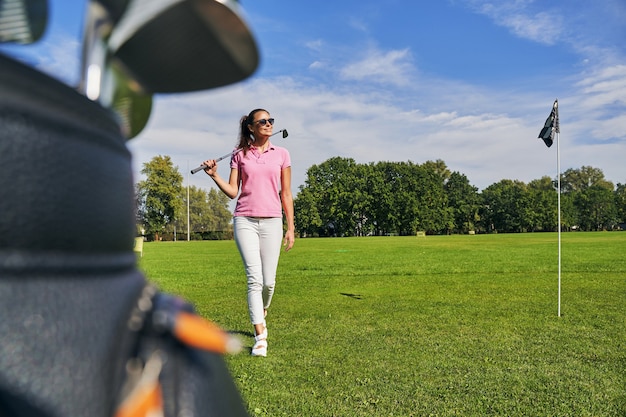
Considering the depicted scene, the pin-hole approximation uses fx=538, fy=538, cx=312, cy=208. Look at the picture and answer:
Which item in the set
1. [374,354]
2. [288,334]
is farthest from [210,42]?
[288,334]

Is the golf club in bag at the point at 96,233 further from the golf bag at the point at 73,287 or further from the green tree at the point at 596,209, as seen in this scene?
the green tree at the point at 596,209

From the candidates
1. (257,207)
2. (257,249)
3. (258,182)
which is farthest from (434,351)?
(258,182)

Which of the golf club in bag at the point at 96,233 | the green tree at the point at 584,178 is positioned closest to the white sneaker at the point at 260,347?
the golf club in bag at the point at 96,233

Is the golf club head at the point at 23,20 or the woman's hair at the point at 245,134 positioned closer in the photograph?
the golf club head at the point at 23,20

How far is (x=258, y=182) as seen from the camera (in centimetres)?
502

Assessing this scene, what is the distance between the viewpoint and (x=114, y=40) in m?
0.49

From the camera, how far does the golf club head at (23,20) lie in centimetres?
45

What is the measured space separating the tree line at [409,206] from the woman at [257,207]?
76.1 m

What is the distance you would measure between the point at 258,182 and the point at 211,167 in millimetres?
504

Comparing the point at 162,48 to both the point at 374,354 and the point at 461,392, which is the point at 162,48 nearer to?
the point at 461,392

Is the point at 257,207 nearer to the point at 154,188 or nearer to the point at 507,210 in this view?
the point at 154,188

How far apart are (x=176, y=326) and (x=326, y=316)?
724 cm

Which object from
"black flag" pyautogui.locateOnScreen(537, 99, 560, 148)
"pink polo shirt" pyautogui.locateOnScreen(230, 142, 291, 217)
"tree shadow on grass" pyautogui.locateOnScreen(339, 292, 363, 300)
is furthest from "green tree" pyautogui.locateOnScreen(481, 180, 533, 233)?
"pink polo shirt" pyautogui.locateOnScreen(230, 142, 291, 217)

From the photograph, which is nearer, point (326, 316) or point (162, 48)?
point (162, 48)
